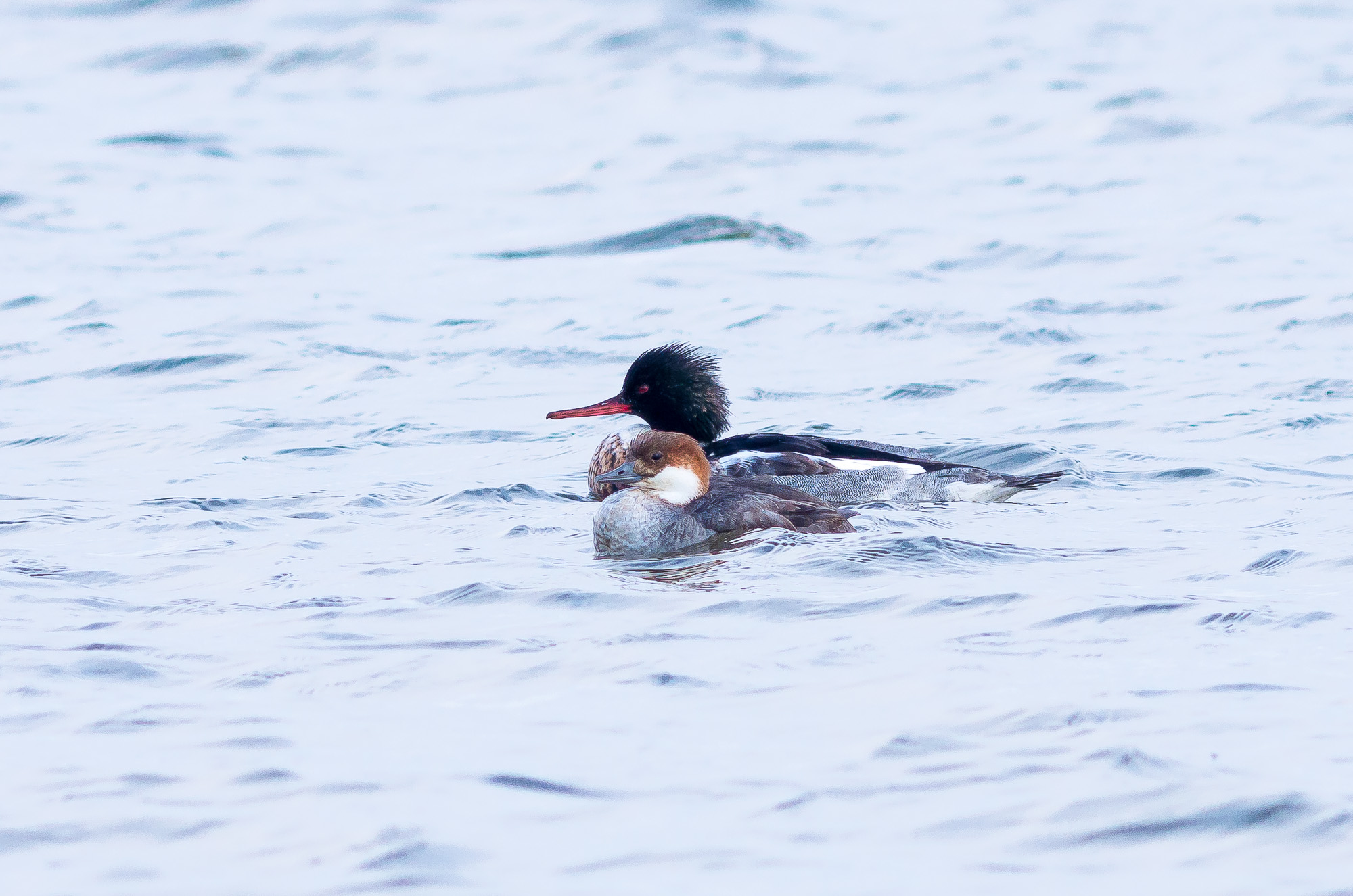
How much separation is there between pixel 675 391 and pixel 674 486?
153cm

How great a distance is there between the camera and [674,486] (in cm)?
734

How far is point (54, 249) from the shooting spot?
14.2 meters

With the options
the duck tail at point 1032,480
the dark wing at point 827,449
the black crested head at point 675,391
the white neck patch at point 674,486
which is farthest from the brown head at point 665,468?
the duck tail at point 1032,480

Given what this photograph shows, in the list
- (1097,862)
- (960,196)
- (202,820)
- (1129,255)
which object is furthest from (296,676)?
(960,196)

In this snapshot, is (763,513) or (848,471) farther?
(848,471)

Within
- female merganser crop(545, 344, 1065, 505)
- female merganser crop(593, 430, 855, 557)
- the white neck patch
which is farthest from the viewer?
female merganser crop(545, 344, 1065, 505)

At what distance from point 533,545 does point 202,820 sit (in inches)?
123

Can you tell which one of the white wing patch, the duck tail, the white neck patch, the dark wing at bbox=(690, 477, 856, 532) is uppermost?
the white neck patch

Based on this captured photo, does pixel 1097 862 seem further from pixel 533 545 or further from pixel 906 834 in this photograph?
pixel 533 545

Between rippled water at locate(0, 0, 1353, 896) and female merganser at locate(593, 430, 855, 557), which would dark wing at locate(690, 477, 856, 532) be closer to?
female merganser at locate(593, 430, 855, 557)

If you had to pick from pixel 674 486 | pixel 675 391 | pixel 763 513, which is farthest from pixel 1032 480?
pixel 675 391

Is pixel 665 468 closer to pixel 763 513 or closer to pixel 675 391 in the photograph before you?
pixel 763 513

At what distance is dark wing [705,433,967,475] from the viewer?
790 centimetres

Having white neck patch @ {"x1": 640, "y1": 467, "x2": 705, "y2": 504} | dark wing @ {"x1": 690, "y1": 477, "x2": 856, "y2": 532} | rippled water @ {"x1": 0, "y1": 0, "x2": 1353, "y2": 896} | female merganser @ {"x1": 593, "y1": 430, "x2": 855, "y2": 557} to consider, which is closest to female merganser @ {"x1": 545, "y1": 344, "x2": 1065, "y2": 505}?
rippled water @ {"x1": 0, "y1": 0, "x2": 1353, "y2": 896}
